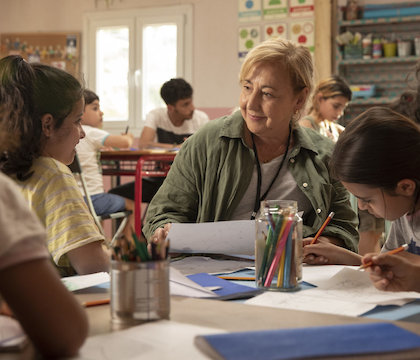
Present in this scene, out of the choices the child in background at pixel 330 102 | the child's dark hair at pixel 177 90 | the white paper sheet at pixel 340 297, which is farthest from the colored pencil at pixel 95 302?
the child's dark hair at pixel 177 90

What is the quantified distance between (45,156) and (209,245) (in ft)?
1.36

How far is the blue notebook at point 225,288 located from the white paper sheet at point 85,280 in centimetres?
16

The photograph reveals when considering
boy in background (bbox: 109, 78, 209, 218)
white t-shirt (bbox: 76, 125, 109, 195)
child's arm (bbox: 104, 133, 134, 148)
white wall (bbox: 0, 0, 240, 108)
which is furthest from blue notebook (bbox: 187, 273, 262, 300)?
white wall (bbox: 0, 0, 240, 108)

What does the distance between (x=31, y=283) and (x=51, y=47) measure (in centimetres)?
668

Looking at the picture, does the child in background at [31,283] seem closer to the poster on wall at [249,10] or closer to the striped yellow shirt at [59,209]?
the striped yellow shirt at [59,209]

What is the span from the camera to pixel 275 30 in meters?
6.14

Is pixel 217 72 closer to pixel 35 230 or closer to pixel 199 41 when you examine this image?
pixel 199 41

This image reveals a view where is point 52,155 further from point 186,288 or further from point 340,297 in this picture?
point 340,297

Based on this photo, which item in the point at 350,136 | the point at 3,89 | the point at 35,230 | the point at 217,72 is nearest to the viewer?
the point at 35,230

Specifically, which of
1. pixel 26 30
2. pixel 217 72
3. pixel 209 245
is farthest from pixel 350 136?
pixel 26 30

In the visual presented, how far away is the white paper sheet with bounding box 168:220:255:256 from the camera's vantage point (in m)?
1.34

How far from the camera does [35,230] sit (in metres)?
0.59

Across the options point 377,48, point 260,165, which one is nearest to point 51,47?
point 377,48

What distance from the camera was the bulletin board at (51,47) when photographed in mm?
6785
